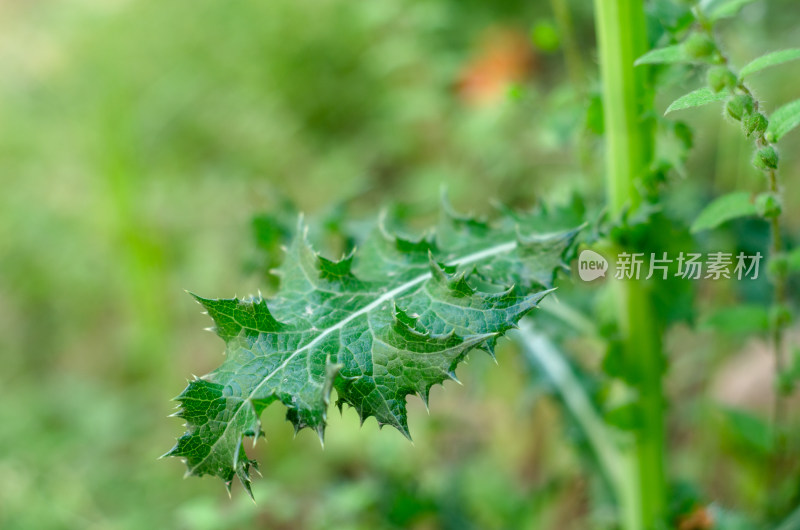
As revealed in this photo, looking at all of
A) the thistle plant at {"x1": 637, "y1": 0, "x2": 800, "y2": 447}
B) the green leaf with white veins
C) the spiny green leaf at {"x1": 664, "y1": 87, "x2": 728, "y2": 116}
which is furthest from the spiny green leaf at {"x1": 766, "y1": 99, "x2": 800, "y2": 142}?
the green leaf with white veins

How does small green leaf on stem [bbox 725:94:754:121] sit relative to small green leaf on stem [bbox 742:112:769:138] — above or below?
above

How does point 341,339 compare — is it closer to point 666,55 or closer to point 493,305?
point 493,305

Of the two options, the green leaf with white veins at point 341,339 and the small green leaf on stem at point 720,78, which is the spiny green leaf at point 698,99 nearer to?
the small green leaf on stem at point 720,78

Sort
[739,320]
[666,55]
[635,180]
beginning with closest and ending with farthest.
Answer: [666,55] → [635,180] → [739,320]

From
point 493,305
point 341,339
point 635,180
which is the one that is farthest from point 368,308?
point 635,180

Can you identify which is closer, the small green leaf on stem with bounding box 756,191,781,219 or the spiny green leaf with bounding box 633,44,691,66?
the spiny green leaf with bounding box 633,44,691,66

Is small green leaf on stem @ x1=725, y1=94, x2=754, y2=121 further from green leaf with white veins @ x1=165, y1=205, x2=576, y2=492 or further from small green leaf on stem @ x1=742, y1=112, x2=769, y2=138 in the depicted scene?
green leaf with white veins @ x1=165, y1=205, x2=576, y2=492

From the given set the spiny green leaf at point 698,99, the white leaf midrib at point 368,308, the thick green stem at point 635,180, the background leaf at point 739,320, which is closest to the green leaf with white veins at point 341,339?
the white leaf midrib at point 368,308
